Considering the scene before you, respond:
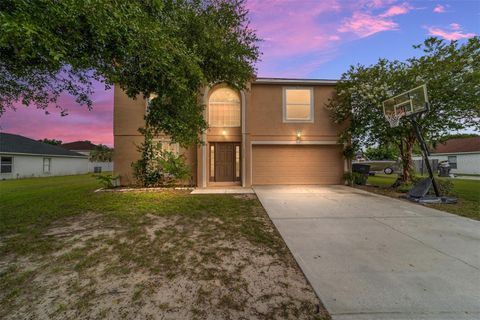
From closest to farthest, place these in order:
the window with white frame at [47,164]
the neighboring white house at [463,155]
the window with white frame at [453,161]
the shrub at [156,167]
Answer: the shrub at [156,167] → the neighboring white house at [463,155] → the window with white frame at [47,164] → the window with white frame at [453,161]

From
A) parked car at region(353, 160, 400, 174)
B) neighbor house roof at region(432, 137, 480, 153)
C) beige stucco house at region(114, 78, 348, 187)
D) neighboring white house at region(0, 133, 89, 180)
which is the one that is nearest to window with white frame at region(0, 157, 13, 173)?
neighboring white house at region(0, 133, 89, 180)

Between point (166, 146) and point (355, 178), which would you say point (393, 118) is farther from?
point (166, 146)

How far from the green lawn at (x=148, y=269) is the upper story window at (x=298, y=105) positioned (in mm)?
7454

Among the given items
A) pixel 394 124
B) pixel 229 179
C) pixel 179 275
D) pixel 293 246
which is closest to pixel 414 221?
pixel 293 246

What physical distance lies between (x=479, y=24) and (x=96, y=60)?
12023 mm

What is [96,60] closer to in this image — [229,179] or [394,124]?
[229,179]

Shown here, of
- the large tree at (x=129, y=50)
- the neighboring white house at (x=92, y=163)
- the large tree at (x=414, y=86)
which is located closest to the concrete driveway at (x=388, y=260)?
the large tree at (x=129, y=50)

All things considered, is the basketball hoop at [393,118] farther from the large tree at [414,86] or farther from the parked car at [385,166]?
the parked car at [385,166]

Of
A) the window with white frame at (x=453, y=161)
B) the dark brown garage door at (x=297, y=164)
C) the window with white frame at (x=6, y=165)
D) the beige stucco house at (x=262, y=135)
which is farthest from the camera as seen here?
the window with white frame at (x=453, y=161)

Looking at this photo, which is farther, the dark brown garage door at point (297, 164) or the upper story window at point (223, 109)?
the dark brown garage door at point (297, 164)

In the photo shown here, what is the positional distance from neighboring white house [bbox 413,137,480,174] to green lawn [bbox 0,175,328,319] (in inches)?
911

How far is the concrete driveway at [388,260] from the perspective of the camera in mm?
2182

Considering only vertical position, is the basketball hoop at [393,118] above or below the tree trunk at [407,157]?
above

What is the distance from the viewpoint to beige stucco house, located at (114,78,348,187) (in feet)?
35.1
